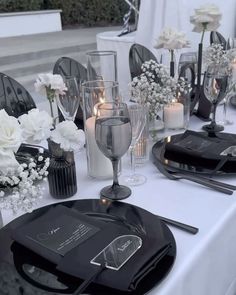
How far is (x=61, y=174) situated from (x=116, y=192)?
5.4 inches

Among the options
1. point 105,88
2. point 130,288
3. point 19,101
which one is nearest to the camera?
point 130,288

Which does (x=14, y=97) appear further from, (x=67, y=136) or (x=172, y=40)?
(x=67, y=136)

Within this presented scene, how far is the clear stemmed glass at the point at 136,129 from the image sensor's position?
102 centimetres

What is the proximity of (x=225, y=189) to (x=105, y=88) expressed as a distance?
0.44 meters

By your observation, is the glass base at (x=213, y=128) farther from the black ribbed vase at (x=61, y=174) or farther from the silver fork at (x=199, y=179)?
the black ribbed vase at (x=61, y=174)

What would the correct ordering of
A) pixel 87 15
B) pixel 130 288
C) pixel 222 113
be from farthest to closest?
pixel 87 15 → pixel 222 113 → pixel 130 288

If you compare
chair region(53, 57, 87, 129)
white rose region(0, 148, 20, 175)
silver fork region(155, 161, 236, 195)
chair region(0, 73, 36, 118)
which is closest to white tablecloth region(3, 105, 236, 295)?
silver fork region(155, 161, 236, 195)

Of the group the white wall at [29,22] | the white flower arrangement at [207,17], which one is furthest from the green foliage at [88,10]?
the white flower arrangement at [207,17]

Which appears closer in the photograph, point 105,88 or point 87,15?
point 105,88

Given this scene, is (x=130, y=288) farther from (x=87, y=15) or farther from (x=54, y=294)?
(x=87, y=15)

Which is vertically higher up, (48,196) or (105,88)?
(105,88)

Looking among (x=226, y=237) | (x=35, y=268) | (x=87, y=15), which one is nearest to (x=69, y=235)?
(x=35, y=268)

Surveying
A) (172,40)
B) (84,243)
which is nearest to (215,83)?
(172,40)

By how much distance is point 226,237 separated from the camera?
84 cm
